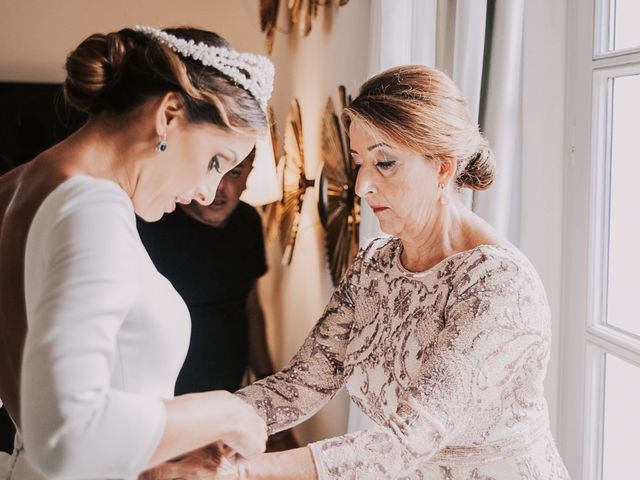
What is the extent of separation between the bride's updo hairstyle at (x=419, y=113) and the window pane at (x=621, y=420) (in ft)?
2.09

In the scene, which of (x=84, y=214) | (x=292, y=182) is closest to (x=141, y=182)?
(x=84, y=214)

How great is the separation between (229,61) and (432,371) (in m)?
0.53

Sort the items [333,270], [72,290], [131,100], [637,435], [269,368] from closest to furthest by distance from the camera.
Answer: [72,290] → [131,100] → [637,435] → [333,270] → [269,368]

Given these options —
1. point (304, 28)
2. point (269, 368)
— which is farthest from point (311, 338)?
point (269, 368)

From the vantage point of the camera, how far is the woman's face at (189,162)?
869mm

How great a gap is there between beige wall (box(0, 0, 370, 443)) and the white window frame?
103 cm

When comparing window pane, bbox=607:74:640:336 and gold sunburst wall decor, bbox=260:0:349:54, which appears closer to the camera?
window pane, bbox=607:74:640:336

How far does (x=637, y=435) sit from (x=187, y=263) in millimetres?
2082

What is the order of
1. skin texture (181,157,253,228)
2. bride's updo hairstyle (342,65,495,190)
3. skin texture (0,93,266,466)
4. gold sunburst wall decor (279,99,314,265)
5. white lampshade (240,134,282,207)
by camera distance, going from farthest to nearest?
skin texture (181,157,253,228), gold sunburst wall decor (279,99,314,265), white lampshade (240,134,282,207), bride's updo hairstyle (342,65,495,190), skin texture (0,93,266,466)

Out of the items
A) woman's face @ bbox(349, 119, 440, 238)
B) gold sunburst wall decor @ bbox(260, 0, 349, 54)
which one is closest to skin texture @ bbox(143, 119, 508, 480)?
woman's face @ bbox(349, 119, 440, 238)

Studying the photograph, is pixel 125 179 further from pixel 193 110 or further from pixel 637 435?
pixel 637 435

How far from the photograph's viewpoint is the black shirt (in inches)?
Answer: 125

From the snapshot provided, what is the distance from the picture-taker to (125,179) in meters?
0.86

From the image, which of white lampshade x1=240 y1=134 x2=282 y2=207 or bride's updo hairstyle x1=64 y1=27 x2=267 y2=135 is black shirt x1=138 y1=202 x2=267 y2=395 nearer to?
white lampshade x1=240 y1=134 x2=282 y2=207
